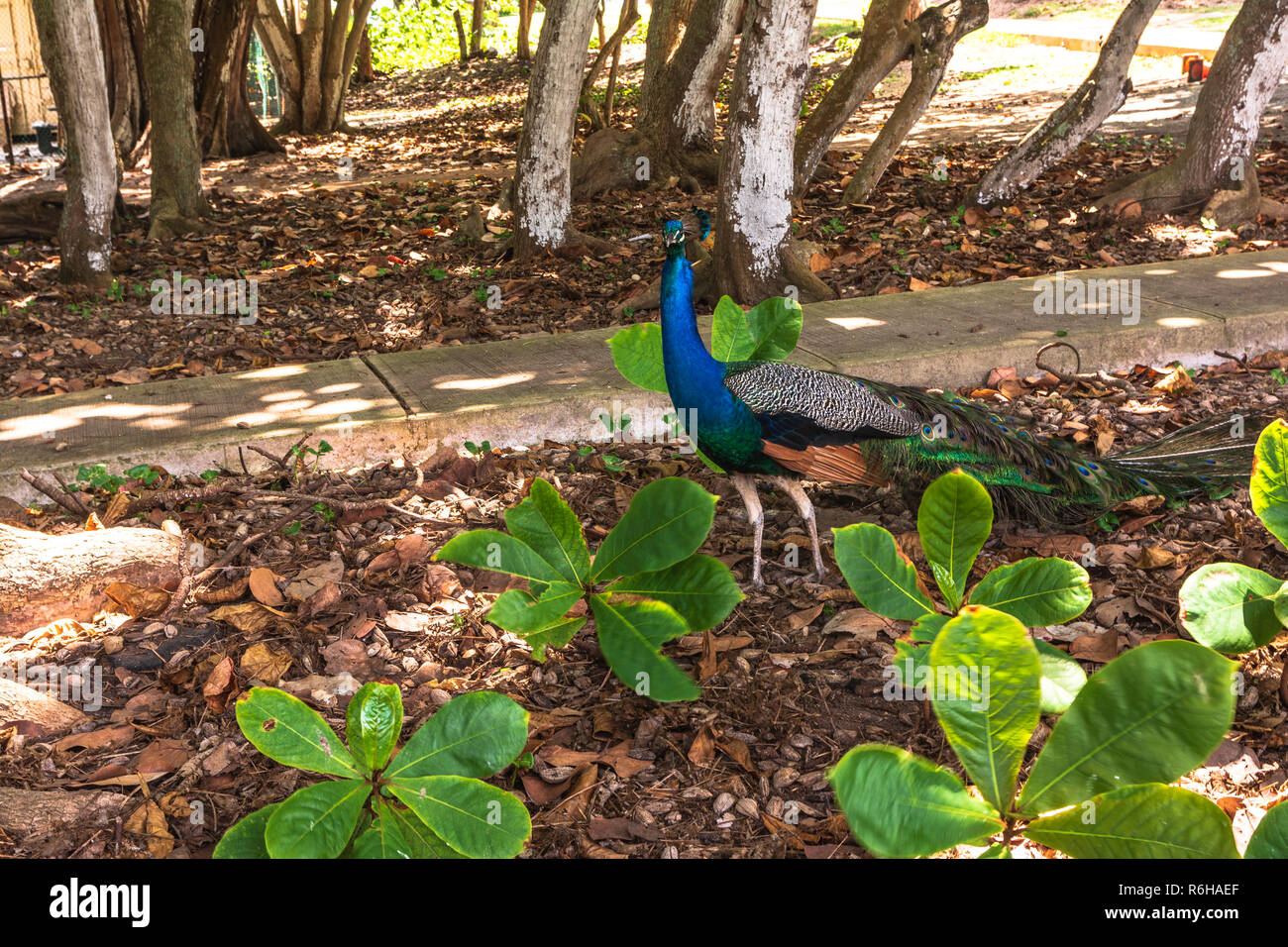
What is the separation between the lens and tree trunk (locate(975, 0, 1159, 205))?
8.12m

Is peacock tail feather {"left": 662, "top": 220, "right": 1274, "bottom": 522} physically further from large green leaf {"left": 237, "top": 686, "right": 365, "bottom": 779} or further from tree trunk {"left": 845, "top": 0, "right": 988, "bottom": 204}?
tree trunk {"left": 845, "top": 0, "right": 988, "bottom": 204}

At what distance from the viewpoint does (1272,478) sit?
2.75 meters

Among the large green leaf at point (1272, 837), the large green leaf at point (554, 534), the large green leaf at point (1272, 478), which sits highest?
the large green leaf at point (1272, 478)

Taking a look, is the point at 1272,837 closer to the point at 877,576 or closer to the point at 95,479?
the point at 877,576

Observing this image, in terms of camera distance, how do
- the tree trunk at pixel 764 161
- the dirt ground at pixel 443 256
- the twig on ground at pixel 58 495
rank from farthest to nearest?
the dirt ground at pixel 443 256, the tree trunk at pixel 764 161, the twig on ground at pixel 58 495

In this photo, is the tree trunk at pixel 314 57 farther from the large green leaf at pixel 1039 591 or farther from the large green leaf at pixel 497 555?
the large green leaf at pixel 1039 591

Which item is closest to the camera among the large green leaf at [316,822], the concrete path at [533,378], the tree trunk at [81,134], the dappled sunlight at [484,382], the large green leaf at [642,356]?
the large green leaf at [316,822]

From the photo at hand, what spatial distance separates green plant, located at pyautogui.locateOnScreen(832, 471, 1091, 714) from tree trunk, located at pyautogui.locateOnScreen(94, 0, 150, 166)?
40.2ft

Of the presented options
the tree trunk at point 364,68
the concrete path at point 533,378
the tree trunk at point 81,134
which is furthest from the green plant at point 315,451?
the tree trunk at point 364,68

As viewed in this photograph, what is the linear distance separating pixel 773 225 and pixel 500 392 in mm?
2390

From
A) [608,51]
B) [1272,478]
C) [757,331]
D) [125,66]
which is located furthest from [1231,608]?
[125,66]

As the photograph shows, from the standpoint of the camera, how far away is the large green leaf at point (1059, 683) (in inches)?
97.6

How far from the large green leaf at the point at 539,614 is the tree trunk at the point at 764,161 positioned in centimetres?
409

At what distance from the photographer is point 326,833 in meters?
2.25
